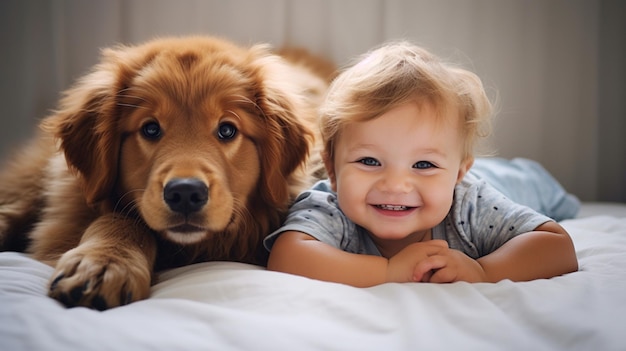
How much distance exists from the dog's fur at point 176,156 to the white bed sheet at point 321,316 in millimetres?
200

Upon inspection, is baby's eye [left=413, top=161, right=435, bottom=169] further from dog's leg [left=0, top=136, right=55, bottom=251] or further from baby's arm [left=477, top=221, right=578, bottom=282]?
dog's leg [left=0, top=136, right=55, bottom=251]

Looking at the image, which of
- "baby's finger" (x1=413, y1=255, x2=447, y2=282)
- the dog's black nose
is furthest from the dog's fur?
"baby's finger" (x1=413, y1=255, x2=447, y2=282)

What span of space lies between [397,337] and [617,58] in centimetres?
278

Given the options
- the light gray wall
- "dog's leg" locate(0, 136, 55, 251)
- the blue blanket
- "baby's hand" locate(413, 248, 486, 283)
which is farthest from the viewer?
the light gray wall

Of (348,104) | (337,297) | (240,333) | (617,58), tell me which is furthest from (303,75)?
(617,58)

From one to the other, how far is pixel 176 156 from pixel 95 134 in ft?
0.97

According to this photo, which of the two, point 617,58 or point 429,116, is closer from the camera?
point 429,116

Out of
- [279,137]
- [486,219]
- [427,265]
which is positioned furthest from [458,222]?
[279,137]

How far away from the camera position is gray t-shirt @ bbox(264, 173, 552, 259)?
57.2 inches

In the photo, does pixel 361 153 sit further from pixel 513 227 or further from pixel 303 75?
pixel 303 75

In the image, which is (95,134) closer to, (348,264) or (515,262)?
(348,264)

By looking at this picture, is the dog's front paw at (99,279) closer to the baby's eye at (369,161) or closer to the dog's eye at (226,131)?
the dog's eye at (226,131)

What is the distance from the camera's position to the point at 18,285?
1173mm

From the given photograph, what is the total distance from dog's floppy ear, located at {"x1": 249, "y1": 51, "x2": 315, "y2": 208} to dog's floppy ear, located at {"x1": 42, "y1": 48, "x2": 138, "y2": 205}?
1.33ft
